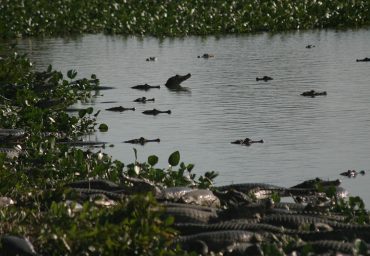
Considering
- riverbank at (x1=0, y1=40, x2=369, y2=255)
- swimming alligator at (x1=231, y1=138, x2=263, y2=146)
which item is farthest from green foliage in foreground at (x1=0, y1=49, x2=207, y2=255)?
swimming alligator at (x1=231, y1=138, x2=263, y2=146)

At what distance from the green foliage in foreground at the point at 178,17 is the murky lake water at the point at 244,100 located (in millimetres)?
1329

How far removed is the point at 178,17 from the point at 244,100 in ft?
53.1

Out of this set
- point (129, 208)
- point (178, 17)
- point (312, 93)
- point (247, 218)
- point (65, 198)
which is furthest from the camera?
point (178, 17)

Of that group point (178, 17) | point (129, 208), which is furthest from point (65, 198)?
point (178, 17)

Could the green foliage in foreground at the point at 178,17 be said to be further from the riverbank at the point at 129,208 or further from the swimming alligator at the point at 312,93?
the riverbank at the point at 129,208

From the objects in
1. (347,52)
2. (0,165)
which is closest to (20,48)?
(347,52)

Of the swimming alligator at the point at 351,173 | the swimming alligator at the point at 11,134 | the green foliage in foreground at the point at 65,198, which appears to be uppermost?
the green foliage in foreground at the point at 65,198

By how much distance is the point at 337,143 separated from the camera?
597 inches

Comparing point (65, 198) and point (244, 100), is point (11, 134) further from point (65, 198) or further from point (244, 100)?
point (244, 100)

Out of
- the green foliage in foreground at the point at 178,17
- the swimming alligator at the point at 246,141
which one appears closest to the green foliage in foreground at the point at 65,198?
the swimming alligator at the point at 246,141

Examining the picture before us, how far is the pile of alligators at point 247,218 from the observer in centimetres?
873

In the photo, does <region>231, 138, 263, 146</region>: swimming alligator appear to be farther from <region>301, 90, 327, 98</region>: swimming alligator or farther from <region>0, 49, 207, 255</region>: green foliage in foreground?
<region>301, 90, 327, 98</region>: swimming alligator

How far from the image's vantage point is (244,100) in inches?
778

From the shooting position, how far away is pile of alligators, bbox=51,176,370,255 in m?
8.73
